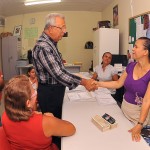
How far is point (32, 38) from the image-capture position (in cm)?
748

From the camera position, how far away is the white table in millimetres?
1372

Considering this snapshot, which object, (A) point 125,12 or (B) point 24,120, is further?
(A) point 125,12

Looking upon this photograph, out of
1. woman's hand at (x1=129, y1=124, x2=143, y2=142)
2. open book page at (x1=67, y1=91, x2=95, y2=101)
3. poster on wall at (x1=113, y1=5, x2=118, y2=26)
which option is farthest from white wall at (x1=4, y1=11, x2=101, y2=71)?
woman's hand at (x1=129, y1=124, x2=143, y2=142)

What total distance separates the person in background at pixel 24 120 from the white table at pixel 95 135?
0.16 metres

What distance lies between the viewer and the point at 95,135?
1522mm

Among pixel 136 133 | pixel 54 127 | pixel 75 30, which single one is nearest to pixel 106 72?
pixel 136 133

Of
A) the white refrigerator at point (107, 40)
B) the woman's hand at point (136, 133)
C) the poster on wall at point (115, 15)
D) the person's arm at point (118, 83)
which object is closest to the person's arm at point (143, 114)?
the woman's hand at point (136, 133)

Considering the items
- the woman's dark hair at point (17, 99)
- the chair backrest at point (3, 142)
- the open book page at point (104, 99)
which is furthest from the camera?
the open book page at point (104, 99)

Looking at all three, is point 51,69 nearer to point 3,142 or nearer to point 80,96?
point 80,96

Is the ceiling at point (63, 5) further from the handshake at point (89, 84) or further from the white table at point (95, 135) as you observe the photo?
the white table at point (95, 135)

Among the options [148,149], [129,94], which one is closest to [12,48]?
[129,94]

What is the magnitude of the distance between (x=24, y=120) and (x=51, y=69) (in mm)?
766

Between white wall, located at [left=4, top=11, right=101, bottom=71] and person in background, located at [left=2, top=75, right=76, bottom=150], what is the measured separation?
19.9 feet

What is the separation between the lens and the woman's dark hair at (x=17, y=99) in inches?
50.4
